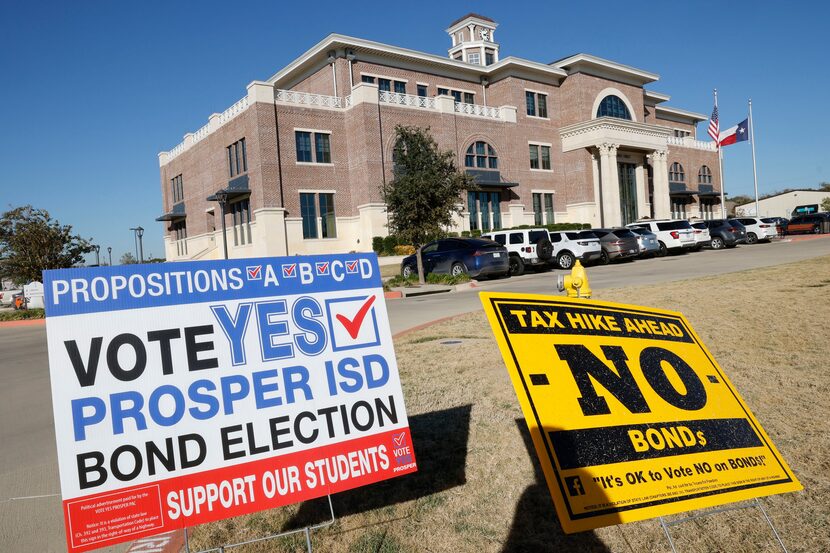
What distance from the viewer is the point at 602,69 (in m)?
47.6

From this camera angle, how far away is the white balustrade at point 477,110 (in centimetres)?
3981

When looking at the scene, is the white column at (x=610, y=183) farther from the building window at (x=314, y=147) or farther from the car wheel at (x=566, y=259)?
the car wheel at (x=566, y=259)

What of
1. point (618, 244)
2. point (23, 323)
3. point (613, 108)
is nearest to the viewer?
point (23, 323)

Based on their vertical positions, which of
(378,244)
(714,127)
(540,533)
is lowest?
(540,533)

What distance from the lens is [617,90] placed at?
1938 inches

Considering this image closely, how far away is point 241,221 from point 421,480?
1345 inches

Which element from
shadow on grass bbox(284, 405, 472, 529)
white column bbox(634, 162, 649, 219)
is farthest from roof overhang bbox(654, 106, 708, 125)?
shadow on grass bbox(284, 405, 472, 529)

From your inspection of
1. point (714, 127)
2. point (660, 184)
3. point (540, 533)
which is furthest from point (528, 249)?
point (660, 184)

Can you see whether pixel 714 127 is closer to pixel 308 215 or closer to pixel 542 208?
pixel 542 208

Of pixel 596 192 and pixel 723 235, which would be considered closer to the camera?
pixel 723 235

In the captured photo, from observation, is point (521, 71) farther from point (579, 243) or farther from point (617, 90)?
point (579, 243)

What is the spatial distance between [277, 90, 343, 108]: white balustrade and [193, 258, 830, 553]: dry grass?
28923mm

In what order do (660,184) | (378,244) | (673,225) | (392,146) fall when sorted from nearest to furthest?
(673,225) < (378,244) < (392,146) < (660,184)

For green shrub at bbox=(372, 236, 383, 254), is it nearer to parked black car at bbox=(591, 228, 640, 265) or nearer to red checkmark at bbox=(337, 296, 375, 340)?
parked black car at bbox=(591, 228, 640, 265)
